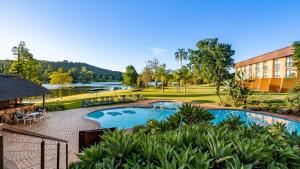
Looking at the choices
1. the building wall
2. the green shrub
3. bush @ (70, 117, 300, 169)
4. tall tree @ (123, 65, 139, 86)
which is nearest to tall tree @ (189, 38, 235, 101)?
the building wall

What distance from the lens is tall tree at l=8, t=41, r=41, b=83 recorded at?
28.9 meters

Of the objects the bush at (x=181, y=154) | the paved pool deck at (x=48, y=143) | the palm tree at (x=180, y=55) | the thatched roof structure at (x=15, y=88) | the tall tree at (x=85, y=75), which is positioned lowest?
the paved pool deck at (x=48, y=143)

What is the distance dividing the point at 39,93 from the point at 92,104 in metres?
6.90

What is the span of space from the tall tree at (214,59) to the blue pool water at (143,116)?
9.44m

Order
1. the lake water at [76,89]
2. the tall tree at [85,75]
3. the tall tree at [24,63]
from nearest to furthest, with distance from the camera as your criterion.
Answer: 1. the tall tree at [24,63]
2. the lake water at [76,89]
3. the tall tree at [85,75]

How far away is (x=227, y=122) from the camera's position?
752 centimetres

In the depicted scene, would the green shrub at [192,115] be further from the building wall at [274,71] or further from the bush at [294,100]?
the building wall at [274,71]

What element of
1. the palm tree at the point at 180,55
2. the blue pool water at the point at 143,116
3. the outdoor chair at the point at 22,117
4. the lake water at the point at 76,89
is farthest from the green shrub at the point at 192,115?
the palm tree at the point at 180,55

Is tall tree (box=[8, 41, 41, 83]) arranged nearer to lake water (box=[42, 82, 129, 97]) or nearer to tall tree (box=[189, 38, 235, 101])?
lake water (box=[42, 82, 129, 97])

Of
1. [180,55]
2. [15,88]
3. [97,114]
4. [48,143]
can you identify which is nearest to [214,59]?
[97,114]

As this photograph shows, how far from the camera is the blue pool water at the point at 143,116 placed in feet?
60.9

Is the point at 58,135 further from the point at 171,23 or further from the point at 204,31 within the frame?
the point at 204,31

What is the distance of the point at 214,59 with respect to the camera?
32031mm

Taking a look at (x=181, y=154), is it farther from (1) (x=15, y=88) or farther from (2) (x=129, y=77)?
(2) (x=129, y=77)
